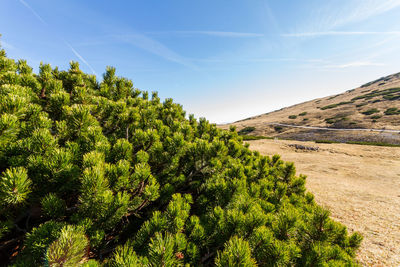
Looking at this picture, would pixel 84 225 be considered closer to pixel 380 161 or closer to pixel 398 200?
pixel 398 200

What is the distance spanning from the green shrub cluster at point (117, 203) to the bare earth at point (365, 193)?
8.53 ft

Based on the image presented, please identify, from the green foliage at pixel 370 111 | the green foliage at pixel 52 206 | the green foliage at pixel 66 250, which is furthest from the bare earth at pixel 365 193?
the green foliage at pixel 370 111

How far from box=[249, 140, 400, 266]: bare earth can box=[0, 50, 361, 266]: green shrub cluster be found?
2599 millimetres

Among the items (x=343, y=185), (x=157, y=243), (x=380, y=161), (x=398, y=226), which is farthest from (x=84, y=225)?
(x=380, y=161)

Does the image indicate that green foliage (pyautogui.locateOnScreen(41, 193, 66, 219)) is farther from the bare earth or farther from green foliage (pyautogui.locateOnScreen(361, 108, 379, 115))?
green foliage (pyautogui.locateOnScreen(361, 108, 379, 115))

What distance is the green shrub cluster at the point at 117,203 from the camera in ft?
4.12

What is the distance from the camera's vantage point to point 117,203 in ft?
5.05

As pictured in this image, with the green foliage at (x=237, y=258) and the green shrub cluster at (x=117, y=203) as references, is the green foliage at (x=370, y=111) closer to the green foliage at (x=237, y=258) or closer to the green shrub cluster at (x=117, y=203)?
the green shrub cluster at (x=117, y=203)

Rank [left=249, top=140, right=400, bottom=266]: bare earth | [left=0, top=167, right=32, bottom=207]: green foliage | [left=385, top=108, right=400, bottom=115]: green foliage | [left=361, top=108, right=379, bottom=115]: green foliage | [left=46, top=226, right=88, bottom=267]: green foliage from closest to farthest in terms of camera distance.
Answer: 1. [left=46, top=226, right=88, bottom=267]: green foliage
2. [left=0, top=167, right=32, bottom=207]: green foliage
3. [left=249, top=140, right=400, bottom=266]: bare earth
4. [left=385, top=108, right=400, bottom=115]: green foliage
5. [left=361, top=108, right=379, bottom=115]: green foliage

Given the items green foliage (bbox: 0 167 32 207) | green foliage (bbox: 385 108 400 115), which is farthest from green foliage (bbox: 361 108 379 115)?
green foliage (bbox: 0 167 32 207)

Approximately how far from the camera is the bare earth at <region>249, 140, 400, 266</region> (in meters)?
3.64

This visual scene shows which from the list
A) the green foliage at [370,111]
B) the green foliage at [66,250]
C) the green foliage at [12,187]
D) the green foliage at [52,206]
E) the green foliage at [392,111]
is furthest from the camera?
the green foliage at [370,111]

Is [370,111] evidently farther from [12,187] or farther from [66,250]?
Answer: [12,187]

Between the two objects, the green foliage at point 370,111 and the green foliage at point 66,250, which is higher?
the green foliage at point 370,111
